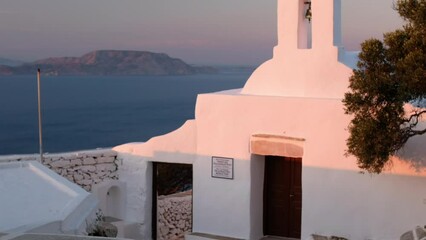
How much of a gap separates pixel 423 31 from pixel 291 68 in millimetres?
3450

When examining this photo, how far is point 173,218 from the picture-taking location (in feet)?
51.3

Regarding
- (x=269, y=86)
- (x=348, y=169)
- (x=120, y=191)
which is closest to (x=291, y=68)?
(x=269, y=86)

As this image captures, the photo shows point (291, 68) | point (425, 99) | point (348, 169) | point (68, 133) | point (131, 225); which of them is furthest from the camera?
point (68, 133)

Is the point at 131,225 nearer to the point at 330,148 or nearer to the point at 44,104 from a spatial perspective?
the point at 330,148

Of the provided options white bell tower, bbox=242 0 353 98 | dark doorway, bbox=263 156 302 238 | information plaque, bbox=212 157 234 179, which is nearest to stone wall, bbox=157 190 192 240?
information plaque, bbox=212 157 234 179

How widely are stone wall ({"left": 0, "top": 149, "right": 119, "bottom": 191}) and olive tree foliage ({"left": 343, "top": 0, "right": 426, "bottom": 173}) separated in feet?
19.2

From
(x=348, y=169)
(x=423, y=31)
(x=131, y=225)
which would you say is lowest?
(x=131, y=225)

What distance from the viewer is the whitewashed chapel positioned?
35.4ft

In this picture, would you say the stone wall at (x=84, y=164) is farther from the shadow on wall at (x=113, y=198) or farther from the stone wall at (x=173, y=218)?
the stone wall at (x=173, y=218)

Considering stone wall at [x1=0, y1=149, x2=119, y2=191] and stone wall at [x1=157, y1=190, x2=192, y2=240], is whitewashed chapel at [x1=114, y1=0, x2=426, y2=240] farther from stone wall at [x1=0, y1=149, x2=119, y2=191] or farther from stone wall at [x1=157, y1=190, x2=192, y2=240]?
stone wall at [x1=157, y1=190, x2=192, y2=240]

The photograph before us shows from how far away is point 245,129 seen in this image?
11.9m

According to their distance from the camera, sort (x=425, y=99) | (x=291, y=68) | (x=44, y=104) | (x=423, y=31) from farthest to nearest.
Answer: (x=44, y=104) → (x=291, y=68) → (x=425, y=99) → (x=423, y=31)

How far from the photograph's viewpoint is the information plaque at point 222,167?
12094 mm

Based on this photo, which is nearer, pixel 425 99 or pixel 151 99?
pixel 425 99
